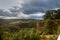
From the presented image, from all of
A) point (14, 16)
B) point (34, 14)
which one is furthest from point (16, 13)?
point (34, 14)

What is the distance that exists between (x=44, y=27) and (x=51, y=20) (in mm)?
261

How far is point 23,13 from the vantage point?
18.2ft

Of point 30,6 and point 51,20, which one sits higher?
point 30,6

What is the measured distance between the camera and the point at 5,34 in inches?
209

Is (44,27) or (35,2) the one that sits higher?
(35,2)

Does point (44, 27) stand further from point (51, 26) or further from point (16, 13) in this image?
point (16, 13)

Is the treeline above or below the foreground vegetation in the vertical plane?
above

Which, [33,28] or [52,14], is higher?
[52,14]

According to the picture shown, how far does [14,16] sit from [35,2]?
625mm

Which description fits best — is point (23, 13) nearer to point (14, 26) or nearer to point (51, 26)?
point (14, 26)

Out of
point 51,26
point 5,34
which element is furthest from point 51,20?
point 5,34

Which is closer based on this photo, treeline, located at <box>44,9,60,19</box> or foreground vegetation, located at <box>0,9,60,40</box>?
foreground vegetation, located at <box>0,9,60,40</box>

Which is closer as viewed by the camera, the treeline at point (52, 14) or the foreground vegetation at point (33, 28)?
the foreground vegetation at point (33, 28)

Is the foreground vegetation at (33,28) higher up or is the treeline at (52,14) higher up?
the treeline at (52,14)
